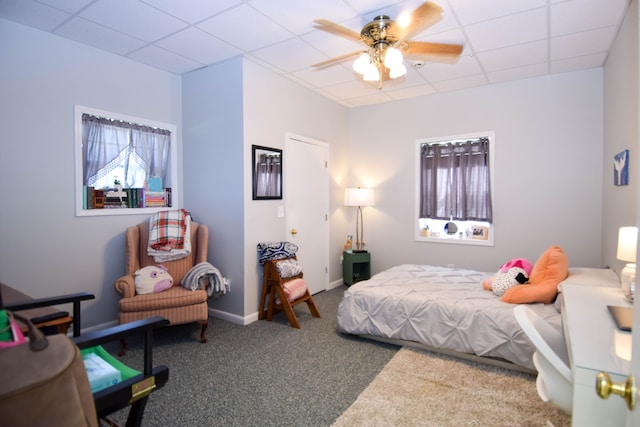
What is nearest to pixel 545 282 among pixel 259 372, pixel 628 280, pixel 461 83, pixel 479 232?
pixel 628 280

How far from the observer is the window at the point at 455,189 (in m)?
4.30

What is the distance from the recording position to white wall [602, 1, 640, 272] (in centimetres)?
243

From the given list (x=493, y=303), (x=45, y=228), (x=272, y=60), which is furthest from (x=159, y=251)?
(x=493, y=303)

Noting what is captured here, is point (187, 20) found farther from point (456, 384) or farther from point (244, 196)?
point (456, 384)

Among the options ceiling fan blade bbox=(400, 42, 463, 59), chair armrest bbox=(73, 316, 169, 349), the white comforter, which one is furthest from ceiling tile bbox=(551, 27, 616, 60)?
chair armrest bbox=(73, 316, 169, 349)

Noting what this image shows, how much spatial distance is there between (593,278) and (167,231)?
363 centimetres

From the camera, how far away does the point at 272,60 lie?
11.6 feet

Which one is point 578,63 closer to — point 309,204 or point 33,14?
point 309,204

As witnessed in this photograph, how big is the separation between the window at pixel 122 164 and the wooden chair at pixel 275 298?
55.8 inches

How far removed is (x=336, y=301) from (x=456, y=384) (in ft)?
7.01

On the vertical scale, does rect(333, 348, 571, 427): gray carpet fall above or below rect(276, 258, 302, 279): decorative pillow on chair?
below

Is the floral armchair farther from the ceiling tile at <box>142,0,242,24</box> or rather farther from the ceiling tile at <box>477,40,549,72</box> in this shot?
the ceiling tile at <box>477,40,549,72</box>

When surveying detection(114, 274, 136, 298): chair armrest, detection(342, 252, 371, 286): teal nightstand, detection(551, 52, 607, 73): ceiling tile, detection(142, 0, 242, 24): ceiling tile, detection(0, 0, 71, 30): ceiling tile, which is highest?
detection(0, 0, 71, 30): ceiling tile

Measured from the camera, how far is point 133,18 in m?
2.72
